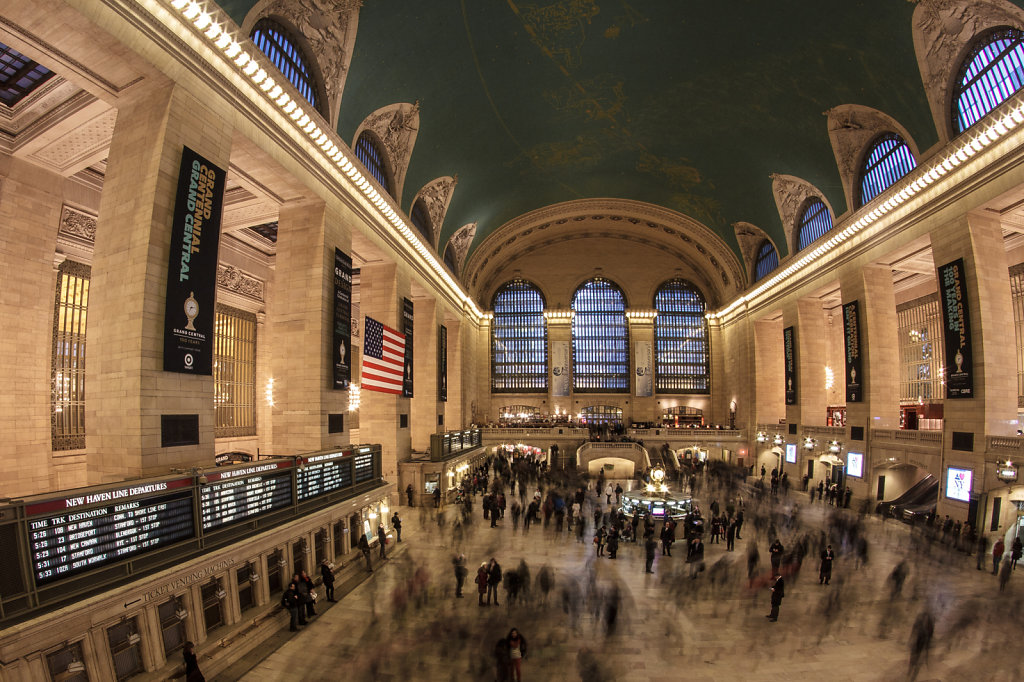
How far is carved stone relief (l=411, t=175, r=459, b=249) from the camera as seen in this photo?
24906 mm

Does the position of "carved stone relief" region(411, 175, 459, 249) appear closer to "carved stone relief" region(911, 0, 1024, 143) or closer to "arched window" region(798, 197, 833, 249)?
"arched window" region(798, 197, 833, 249)

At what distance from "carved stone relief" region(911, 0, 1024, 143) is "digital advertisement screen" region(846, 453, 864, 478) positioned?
11700mm

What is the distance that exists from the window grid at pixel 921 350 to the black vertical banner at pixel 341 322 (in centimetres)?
2834

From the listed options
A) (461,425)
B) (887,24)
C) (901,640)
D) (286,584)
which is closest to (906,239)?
(887,24)

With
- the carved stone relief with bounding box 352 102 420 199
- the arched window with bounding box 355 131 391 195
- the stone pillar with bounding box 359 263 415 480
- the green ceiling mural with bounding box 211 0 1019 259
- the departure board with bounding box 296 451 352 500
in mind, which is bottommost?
the departure board with bounding box 296 451 352 500

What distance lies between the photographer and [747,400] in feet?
112

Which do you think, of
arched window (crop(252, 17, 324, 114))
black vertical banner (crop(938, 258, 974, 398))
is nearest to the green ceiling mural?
arched window (crop(252, 17, 324, 114))

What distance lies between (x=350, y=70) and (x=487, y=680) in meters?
15.5

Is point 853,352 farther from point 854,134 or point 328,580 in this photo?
point 328,580

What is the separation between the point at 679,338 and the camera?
141 feet

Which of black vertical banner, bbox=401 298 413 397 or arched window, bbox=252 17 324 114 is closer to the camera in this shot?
arched window, bbox=252 17 324 114

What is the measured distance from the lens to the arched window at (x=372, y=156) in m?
18.5

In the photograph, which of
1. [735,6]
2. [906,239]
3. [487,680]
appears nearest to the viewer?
[487,680]

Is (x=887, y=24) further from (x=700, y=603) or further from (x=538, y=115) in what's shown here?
(x=700, y=603)
